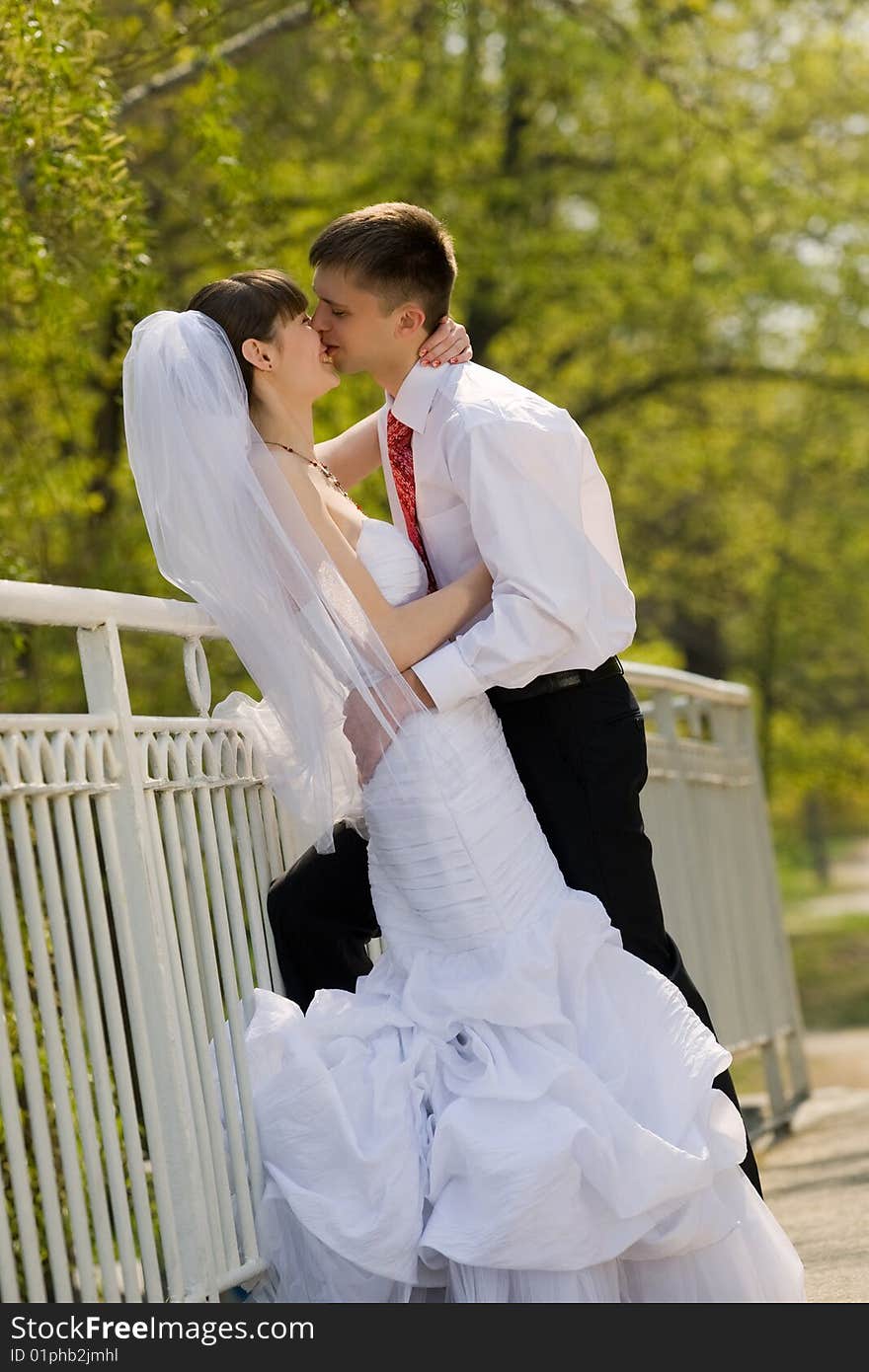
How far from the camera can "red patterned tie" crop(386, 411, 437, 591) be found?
3.62m

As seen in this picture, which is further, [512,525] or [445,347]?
[445,347]

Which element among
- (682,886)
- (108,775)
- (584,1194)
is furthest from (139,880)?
(682,886)

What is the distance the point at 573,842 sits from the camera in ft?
11.4

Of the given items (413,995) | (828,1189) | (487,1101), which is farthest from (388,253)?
(828,1189)

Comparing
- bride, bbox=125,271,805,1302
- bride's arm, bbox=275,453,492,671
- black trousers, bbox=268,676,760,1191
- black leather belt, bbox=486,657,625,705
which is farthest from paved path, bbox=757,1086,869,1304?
bride's arm, bbox=275,453,492,671

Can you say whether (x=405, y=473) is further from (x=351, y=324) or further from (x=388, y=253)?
(x=388, y=253)

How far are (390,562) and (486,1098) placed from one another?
3.58ft

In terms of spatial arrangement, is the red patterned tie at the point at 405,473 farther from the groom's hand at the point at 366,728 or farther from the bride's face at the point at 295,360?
the groom's hand at the point at 366,728

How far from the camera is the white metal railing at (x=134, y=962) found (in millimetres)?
2570

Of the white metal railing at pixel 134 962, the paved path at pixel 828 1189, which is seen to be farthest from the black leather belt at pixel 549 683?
the paved path at pixel 828 1189

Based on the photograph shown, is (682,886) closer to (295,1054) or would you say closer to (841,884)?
(295,1054)

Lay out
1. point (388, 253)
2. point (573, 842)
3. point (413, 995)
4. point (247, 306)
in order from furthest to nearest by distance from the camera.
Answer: point (388, 253), point (573, 842), point (247, 306), point (413, 995)

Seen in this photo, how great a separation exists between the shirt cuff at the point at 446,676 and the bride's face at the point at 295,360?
61cm

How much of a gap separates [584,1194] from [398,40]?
9.21 metres
